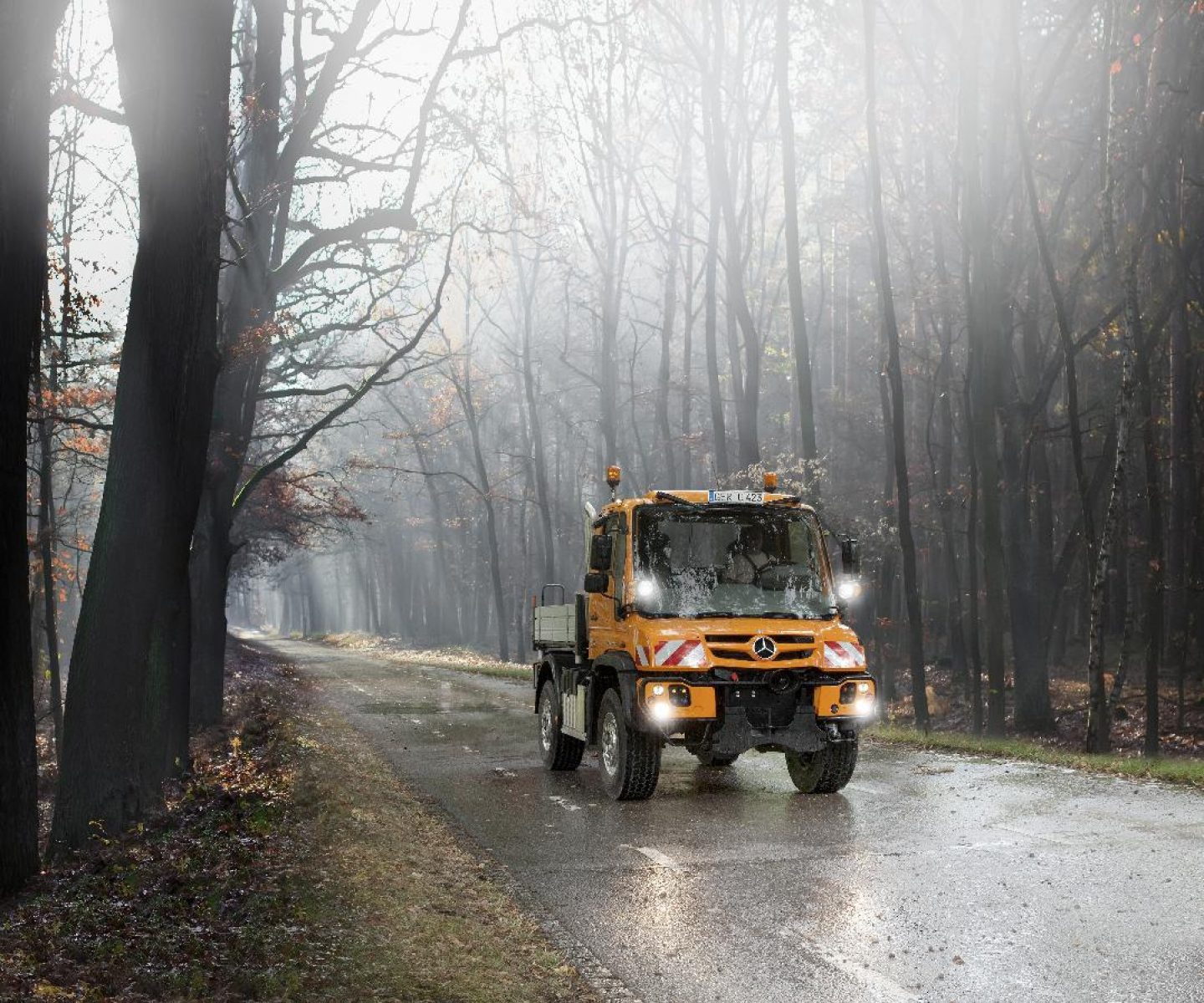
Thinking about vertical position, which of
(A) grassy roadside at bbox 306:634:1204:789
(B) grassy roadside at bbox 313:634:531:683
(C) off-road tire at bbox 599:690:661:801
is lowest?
(B) grassy roadside at bbox 313:634:531:683

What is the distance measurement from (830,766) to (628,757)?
189 centimetres

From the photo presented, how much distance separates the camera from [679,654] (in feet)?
35.7

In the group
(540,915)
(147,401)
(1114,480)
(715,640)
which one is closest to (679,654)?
(715,640)

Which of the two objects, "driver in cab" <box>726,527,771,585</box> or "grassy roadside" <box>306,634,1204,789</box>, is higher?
"driver in cab" <box>726,527,771,585</box>

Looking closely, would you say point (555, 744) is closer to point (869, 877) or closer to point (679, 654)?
point (679, 654)

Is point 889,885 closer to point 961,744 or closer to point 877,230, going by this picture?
point 961,744

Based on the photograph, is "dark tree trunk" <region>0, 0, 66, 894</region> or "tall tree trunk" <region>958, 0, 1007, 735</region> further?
"tall tree trunk" <region>958, 0, 1007, 735</region>

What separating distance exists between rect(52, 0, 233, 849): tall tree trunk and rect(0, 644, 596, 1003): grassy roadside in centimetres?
86

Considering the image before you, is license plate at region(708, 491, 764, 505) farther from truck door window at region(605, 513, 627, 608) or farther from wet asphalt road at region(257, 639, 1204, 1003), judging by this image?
wet asphalt road at region(257, 639, 1204, 1003)

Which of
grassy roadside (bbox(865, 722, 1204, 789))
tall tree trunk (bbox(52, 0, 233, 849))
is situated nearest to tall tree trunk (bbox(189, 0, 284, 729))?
tall tree trunk (bbox(52, 0, 233, 849))

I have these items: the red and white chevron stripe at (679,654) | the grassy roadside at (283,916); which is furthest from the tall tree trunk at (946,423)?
the grassy roadside at (283,916)

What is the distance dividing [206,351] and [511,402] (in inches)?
2240

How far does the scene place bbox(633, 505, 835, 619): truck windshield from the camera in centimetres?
1168

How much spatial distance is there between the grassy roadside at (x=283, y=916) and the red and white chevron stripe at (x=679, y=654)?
228 centimetres
